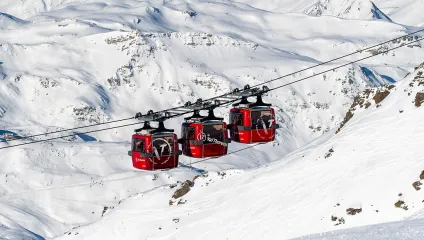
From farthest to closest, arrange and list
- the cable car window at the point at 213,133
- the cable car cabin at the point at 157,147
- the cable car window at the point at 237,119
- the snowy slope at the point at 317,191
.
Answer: the snowy slope at the point at 317,191, the cable car window at the point at 237,119, the cable car window at the point at 213,133, the cable car cabin at the point at 157,147

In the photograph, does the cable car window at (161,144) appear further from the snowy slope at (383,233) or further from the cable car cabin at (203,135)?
the snowy slope at (383,233)

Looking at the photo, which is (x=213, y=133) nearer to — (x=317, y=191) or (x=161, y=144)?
(x=161, y=144)

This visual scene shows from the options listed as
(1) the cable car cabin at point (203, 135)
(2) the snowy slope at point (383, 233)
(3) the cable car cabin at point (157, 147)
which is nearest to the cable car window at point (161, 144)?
(3) the cable car cabin at point (157, 147)

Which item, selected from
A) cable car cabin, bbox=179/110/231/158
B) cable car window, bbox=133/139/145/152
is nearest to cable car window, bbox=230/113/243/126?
cable car cabin, bbox=179/110/231/158

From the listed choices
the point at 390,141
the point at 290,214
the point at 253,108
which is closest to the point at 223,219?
the point at 290,214

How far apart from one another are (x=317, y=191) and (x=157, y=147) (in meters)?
38.0

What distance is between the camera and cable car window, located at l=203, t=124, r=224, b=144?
37031 millimetres

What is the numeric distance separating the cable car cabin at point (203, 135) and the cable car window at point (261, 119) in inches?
64.4

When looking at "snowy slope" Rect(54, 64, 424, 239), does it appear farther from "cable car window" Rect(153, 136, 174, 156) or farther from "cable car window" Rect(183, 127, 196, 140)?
"cable car window" Rect(153, 136, 174, 156)

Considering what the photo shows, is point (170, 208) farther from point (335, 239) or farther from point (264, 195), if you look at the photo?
point (335, 239)

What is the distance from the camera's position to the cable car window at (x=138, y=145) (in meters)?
36.8

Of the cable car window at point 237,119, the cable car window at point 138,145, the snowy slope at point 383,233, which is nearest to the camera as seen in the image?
the snowy slope at point 383,233

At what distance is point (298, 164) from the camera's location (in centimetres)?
8331

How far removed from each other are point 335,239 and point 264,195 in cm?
6164
